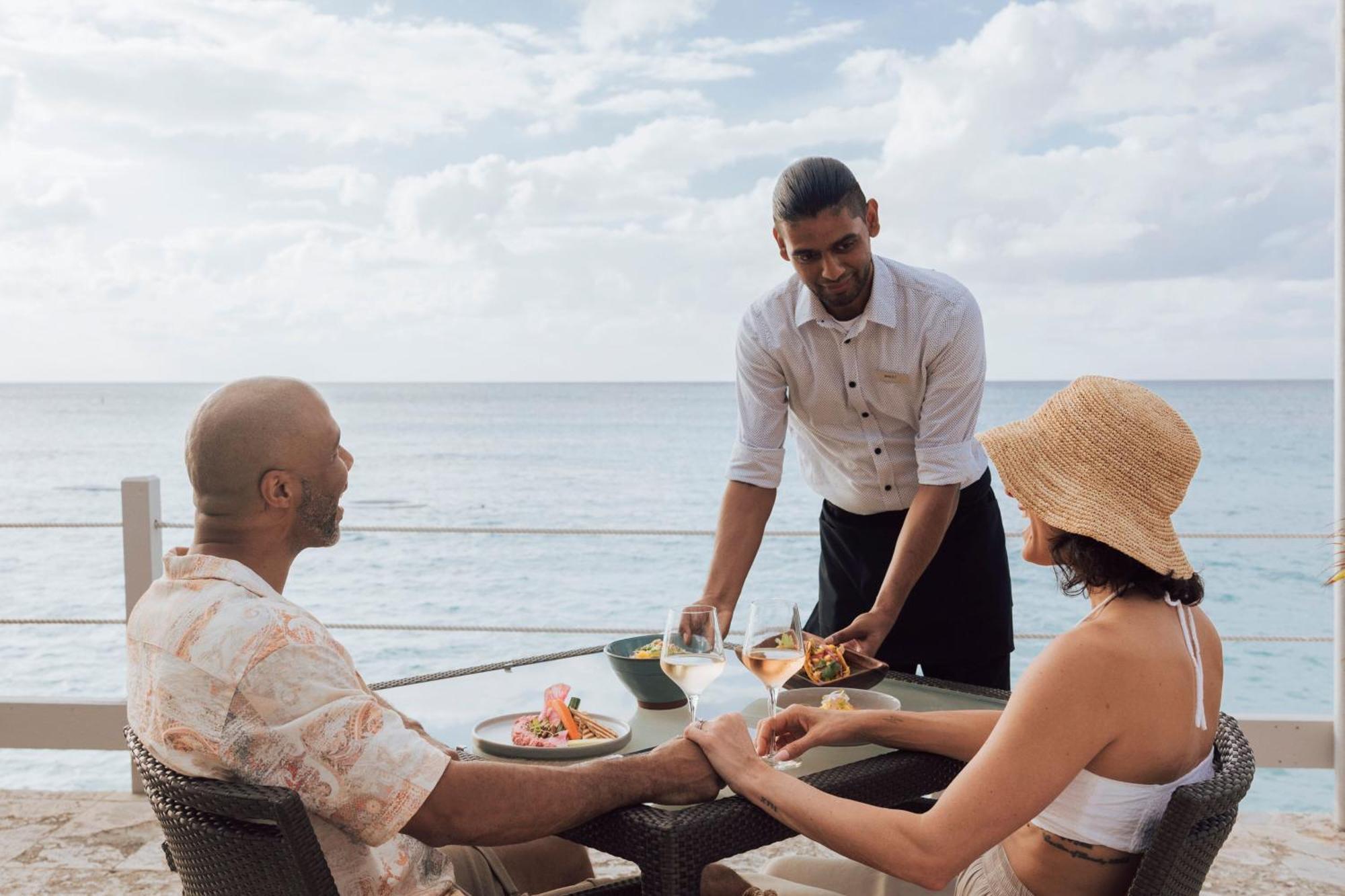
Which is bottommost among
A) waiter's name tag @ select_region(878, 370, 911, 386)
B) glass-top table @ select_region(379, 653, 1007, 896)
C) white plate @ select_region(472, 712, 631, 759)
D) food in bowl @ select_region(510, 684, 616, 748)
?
glass-top table @ select_region(379, 653, 1007, 896)

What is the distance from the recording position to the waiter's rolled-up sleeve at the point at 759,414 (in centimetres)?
291

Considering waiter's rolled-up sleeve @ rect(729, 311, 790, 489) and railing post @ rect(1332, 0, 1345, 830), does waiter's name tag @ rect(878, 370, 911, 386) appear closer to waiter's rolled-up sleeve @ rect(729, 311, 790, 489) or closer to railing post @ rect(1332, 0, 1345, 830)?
waiter's rolled-up sleeve @ rect(729, 311, 790, 489)

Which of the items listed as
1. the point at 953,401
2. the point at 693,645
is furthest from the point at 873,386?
the point at 693,645

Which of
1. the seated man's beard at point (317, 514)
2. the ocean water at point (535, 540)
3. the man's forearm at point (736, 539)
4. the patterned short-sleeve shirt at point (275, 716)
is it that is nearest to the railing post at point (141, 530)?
the ocean water at point (535, 540)

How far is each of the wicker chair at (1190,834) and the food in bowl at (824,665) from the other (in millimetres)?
649

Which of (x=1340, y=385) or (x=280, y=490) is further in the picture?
(x=1340, y=385)

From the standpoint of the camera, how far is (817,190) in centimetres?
249

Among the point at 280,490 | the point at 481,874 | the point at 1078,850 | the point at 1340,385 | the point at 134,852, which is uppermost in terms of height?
the point at 1340,385

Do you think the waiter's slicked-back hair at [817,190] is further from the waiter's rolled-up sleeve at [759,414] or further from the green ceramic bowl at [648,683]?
the green ceramic bowl at [648,683]

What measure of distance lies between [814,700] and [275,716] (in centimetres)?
91

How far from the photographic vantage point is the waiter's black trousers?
2.96 metres

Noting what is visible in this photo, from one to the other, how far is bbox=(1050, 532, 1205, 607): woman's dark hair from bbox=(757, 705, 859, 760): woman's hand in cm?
41

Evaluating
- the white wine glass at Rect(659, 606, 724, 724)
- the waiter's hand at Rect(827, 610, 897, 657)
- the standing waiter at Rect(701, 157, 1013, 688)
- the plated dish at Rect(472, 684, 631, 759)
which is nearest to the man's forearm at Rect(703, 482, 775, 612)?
the standing waiter at Rect(701, 157, 1013, 688)

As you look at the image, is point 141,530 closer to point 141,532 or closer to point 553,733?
point 141,532
